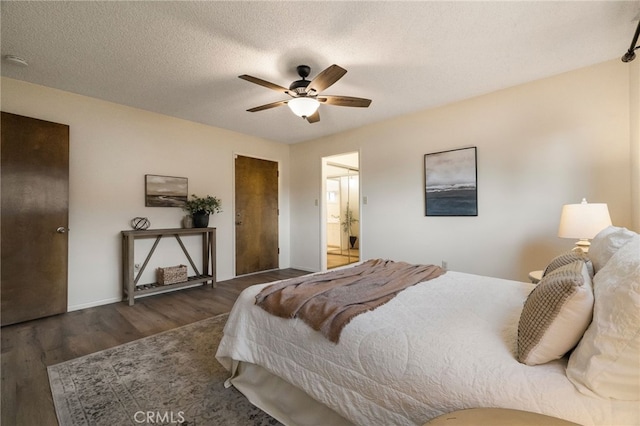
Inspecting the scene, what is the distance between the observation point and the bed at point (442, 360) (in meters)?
0.82

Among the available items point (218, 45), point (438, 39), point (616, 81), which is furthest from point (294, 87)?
point (616, 81)

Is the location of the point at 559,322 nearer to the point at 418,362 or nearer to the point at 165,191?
the point at 418,362

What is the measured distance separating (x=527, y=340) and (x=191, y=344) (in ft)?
7.92

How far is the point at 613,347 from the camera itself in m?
0.82

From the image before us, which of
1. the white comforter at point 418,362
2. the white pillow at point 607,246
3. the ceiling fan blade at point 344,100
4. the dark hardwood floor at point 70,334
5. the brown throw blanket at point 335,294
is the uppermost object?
the ceiling fan blade at point 344,100

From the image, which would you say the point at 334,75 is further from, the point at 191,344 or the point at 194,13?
the point at 191,344

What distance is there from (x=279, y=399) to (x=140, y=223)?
3.23m

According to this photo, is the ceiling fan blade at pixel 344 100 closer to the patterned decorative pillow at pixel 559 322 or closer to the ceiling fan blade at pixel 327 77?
the ceiling fan blade at pixel 327 77

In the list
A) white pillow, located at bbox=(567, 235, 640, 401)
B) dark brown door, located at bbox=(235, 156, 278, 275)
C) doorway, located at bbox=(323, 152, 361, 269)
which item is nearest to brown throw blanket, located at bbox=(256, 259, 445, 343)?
white pillow, located at bbox=(567, 235, 640, 401)

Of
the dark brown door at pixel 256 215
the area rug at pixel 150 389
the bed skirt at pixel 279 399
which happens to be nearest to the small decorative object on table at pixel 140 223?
the dark brown door at pixel 256 215

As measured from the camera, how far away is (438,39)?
2.24 meters

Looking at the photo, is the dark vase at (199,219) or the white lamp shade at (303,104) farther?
the dark vase at (199,219)

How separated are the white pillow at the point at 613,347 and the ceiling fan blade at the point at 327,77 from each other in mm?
1969

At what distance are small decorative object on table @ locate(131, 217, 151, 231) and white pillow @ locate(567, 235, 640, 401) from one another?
4.29 meters
